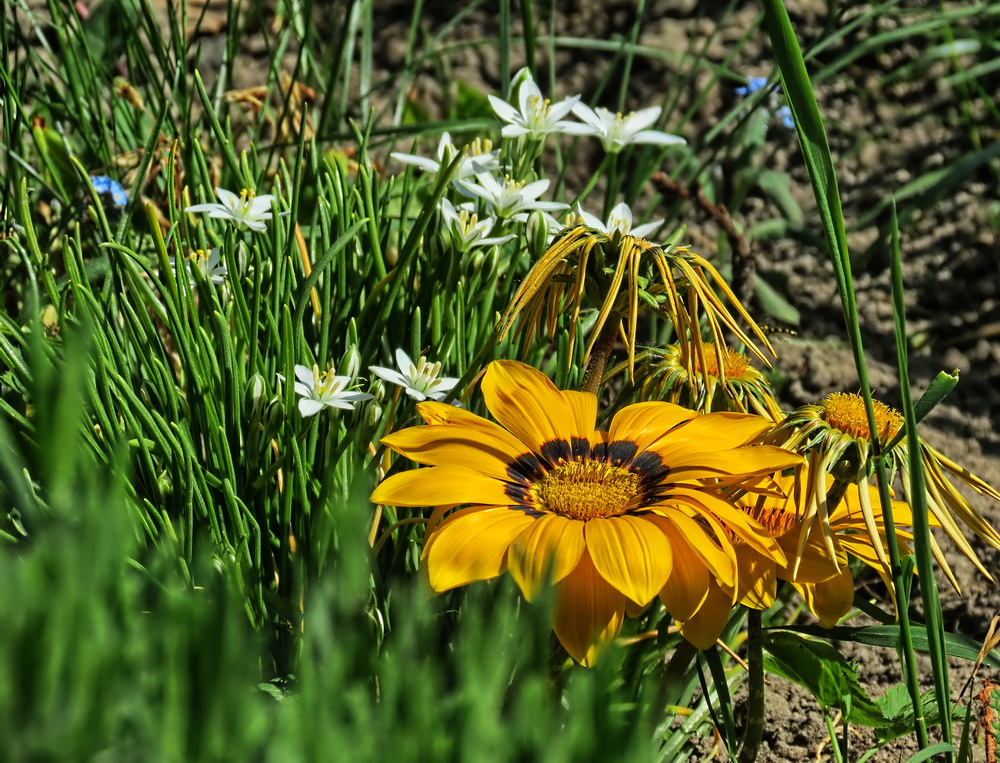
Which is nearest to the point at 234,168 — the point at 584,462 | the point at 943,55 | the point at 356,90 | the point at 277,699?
the point at 584,462

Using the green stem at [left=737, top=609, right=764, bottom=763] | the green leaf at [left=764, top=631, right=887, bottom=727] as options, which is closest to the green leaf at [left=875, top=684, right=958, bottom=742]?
the green leaf at [left=764, top=631, right=887, bottom=727]

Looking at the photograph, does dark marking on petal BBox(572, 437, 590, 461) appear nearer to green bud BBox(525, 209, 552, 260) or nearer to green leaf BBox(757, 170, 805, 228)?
green bud BBox(525, 209, 552, 260)

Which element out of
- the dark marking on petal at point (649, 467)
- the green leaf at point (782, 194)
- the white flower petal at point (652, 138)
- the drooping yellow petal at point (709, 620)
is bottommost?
the drooping yellow petal at point (709, 620)

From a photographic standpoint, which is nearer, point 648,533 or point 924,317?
point 648,533

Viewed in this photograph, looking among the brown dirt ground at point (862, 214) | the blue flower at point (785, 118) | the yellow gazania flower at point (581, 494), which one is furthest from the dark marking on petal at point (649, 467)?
the blue flower at point (785, 118)

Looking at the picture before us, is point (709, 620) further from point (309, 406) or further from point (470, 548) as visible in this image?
point (309, 406)

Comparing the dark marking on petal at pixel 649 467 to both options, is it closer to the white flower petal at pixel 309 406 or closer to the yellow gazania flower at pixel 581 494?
the yellow gazania flower at pixel 581 494

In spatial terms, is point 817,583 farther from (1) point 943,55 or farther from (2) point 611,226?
(1) point 943,55
